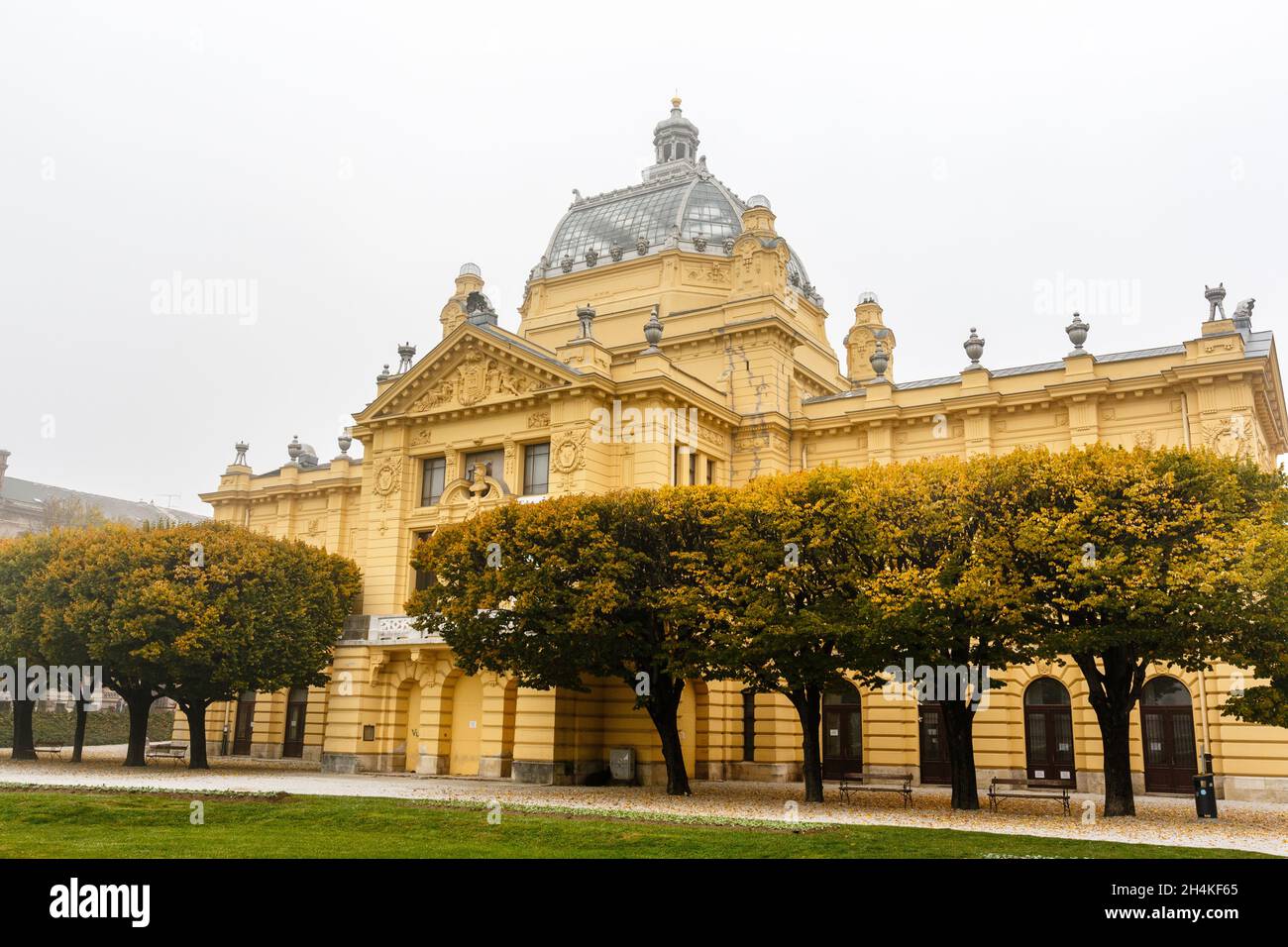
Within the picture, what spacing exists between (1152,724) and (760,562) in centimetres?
1621

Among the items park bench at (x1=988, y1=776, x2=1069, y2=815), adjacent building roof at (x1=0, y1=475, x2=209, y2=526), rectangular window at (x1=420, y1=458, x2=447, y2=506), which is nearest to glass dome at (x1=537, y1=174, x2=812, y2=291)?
rectangular window at (x1=420, y1=458, x2=447, y2=506)

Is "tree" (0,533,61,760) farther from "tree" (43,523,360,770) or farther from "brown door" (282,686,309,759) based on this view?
"brown door" (282,686,309,759)

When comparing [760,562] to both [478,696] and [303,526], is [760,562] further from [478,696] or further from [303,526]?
[303,526]

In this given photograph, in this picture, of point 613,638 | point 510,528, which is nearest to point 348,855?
Answer: point 613,638

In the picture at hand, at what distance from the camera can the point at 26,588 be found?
144 ft

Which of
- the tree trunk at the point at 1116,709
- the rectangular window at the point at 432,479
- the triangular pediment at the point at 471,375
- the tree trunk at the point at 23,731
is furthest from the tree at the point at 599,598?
the tree trunk at the point at 23,731

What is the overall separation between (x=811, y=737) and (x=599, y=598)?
296 inches

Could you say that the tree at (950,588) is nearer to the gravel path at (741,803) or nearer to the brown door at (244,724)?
the gravel path at (741,803)

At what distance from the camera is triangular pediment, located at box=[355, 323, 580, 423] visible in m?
42.6

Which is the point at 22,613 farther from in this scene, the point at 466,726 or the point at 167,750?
the point at 466,726

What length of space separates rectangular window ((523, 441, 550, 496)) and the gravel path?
438 inches

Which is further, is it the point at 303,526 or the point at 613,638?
the point at 303,526

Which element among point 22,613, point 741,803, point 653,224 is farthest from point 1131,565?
point 22,613

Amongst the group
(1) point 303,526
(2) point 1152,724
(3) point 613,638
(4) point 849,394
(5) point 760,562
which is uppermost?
(4) point 849,394
